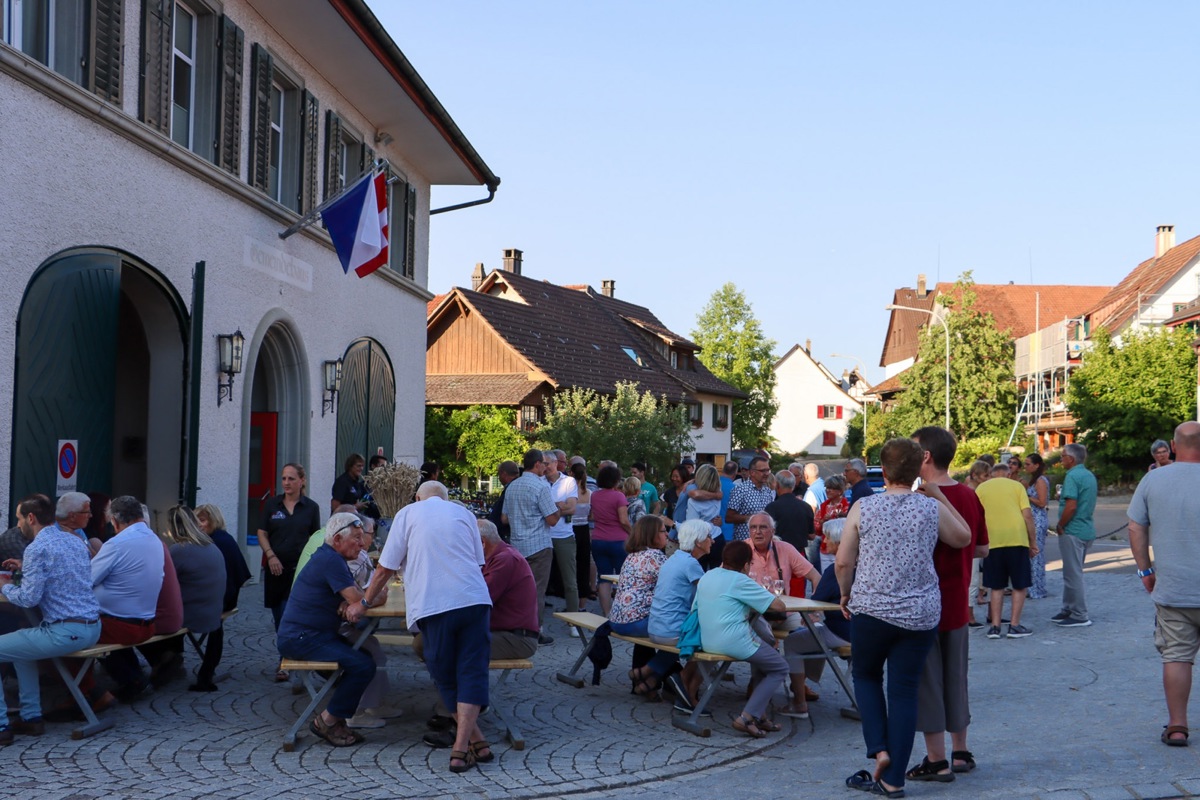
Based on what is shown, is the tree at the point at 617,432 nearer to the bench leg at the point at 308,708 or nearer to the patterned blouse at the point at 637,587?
the patterned blouse at the point at 637,587

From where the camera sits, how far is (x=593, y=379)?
43.2 m

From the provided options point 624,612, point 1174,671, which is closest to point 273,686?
point 624,612

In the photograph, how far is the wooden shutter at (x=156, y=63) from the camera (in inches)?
433

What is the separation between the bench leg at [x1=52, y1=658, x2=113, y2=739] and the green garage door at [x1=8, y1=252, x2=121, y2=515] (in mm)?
2643

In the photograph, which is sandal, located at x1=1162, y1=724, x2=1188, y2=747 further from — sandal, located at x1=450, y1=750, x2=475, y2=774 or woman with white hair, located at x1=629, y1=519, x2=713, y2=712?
sandal, located at x1=450, y1=750, x2=475, y2=774

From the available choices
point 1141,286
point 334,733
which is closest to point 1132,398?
point 1141,286

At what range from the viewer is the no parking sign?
9.90m

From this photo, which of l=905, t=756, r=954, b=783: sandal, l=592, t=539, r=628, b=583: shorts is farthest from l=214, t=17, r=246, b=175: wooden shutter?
l=905, t=756, r=954, b=783: sandal

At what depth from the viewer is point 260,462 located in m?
15.2

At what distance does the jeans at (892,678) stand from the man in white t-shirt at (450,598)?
203 cm

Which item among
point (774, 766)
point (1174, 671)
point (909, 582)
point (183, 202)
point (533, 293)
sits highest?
point (533, 293)

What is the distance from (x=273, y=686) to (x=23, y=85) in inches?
193

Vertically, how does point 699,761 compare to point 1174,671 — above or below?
below

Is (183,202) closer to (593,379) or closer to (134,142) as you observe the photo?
(134,142)
